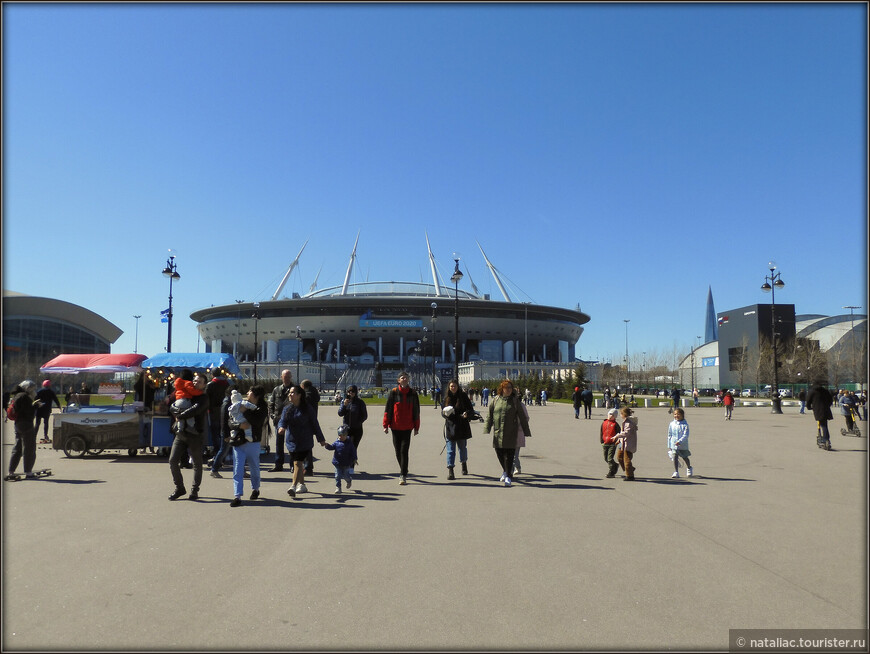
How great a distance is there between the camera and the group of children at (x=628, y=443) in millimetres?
Answer: 10477

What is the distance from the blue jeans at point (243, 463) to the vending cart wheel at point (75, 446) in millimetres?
6631

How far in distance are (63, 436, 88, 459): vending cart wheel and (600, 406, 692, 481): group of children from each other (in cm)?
1073

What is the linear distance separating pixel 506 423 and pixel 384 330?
95.1 metres

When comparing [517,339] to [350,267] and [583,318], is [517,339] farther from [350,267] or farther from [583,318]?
[350,267]

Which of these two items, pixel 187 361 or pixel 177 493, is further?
pixel 187 361

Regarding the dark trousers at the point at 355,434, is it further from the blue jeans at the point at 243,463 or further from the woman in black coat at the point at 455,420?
the blue jeans at the point at 243,463

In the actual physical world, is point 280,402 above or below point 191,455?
above

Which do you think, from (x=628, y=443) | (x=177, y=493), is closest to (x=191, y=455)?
(x=177, y=493)

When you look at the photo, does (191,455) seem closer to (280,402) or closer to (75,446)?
(280,402)

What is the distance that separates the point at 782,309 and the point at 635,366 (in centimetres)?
2571

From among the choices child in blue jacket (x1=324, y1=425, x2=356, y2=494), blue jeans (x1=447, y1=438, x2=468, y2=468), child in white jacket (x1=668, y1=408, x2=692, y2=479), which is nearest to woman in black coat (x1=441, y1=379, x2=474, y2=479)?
blue jeans (x1=447, y1=438, x2=468, y2=468)

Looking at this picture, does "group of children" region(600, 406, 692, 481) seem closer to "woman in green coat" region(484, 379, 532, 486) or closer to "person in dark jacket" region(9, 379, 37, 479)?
"woman in green coat" region(484, 379, 532, 486)

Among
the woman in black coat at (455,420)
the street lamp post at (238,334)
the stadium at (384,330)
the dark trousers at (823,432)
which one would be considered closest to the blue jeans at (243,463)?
the woman in black coat at (455,420)

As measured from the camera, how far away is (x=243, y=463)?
819 cm
